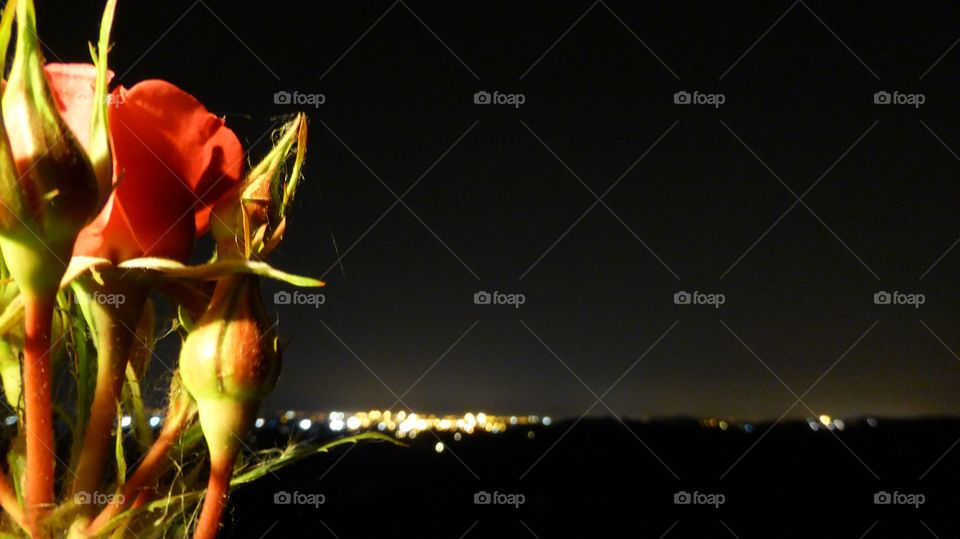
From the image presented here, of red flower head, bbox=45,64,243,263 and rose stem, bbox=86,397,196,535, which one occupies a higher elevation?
red flower head, bbox=45,64,243,263

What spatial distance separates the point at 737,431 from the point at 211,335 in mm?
16921

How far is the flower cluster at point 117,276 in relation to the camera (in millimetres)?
243

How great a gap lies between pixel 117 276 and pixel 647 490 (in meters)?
Answer: 7.48

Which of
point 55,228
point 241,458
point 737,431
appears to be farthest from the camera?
point 737,431

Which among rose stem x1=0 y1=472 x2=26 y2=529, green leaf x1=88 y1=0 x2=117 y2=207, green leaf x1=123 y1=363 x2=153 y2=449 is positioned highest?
green leaf x1=88 y1=0 x2=117 y2=207

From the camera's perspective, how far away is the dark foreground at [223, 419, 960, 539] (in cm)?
176

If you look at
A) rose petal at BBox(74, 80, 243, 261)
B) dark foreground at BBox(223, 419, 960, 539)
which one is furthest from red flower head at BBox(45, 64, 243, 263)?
dark foreground at BBox(223, 419, 960, 539)

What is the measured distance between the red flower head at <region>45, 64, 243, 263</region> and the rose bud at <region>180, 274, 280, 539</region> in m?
0.03

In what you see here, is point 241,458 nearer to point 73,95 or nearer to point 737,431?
point 73,95

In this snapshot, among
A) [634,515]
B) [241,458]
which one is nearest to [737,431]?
[634,515]

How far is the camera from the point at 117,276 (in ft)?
0.95

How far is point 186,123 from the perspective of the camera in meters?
0.29

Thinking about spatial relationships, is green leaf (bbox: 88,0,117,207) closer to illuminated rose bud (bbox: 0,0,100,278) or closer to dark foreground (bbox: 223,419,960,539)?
illuminated rose bud (bbox: 0,0,100,278)

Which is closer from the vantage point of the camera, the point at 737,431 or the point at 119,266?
the point at 119,266
